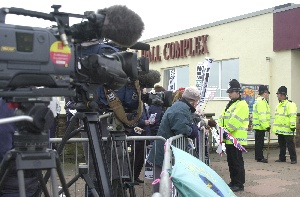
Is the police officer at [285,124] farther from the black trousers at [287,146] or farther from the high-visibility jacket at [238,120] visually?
the high-visibility jacket at [238,120]

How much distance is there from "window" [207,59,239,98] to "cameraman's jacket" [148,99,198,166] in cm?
1236

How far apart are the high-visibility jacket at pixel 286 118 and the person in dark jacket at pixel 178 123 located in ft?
18.8

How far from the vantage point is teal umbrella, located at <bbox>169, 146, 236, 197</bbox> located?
221 cm

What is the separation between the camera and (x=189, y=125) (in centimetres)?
554

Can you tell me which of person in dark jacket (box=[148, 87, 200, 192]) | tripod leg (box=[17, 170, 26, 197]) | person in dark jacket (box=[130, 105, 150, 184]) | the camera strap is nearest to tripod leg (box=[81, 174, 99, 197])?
tripod leg (box=[17, 170, 26, 197])

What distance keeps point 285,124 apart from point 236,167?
165 inches

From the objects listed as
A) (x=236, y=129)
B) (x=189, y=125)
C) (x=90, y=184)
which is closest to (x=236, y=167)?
(x=236, y=129)

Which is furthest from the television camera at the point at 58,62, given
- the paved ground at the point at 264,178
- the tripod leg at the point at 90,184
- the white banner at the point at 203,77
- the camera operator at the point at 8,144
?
the white banner at the point at 203,77

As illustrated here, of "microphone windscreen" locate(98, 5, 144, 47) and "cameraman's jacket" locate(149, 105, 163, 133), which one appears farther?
"cameraman's jacket" locate(149, 105, 163, 133)

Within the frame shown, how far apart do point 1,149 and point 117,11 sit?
1.23 metres

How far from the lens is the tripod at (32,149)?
2.03 m

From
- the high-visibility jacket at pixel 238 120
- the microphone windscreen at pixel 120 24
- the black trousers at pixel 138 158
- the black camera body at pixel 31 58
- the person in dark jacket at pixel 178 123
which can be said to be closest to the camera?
the black camera body at pixel 31 58

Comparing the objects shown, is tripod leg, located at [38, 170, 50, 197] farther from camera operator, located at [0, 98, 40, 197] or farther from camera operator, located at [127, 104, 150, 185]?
camera operator, located at [127, 104, 150, 185]

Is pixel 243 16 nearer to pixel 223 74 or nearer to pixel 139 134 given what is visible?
pixel 223 74
